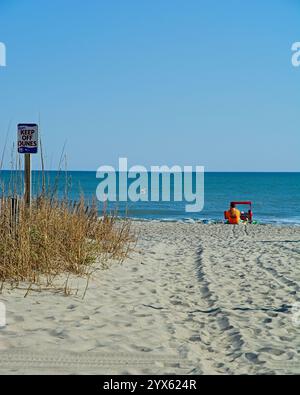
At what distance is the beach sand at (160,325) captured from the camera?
3328 millimetres

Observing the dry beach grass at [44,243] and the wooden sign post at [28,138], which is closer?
the dry beach grass at [44,243]

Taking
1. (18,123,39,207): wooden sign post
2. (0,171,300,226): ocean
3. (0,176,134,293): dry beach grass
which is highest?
A: (18,123,39,207): wooden sign post

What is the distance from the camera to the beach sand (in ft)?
10.9

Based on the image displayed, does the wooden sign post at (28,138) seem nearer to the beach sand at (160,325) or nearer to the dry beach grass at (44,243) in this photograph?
the dry beach grass at (44,243)

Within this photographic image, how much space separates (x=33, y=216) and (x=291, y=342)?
3.33 meters

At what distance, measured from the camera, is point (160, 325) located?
4.25m

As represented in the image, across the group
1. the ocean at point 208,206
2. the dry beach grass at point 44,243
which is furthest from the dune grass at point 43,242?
the ocean at point 208,206

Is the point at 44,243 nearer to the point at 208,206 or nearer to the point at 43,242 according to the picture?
the point at 43,242

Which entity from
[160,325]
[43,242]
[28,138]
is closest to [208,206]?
[28,138]

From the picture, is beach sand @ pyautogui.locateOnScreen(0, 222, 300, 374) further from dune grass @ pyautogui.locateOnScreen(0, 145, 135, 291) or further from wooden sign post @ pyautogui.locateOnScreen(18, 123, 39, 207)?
wooden sign post @ pyautogui.locateOnScreen(18, 123, 39, 207)

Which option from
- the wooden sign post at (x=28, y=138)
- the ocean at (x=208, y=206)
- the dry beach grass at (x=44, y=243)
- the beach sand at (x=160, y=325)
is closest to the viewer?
the beach sand at (x=160, y=325)

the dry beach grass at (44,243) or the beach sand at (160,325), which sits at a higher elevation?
the dry beach grass at (44,243)

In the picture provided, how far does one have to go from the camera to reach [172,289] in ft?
19.2

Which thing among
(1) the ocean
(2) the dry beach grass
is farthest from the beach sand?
(1) the ocean
